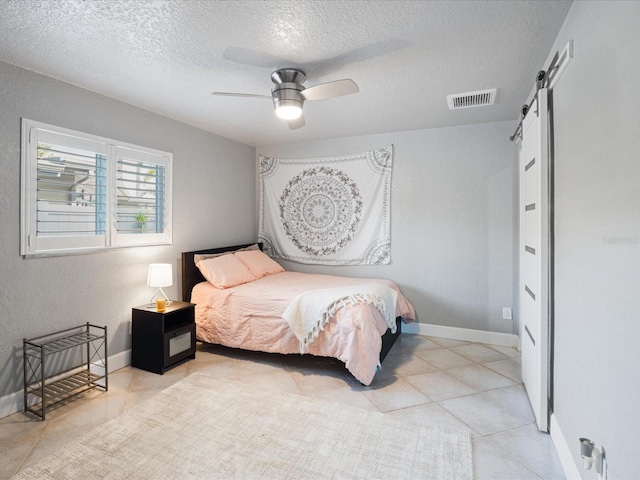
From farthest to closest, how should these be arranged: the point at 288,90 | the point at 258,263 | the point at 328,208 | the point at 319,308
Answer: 1. the point at 328,208
2. the point at 258,263
3. the point at 319,308
4. the point at 288,90

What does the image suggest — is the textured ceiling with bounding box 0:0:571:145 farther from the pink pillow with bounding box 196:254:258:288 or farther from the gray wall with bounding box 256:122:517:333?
the pink pillow with bounding box 196:254:258:288

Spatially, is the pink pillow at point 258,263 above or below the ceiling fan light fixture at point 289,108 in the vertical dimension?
below

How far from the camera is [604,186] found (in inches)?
51.3

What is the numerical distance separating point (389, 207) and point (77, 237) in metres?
3.17

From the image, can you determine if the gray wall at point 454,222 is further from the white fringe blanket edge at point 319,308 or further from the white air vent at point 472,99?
the white fringe blanket edge at point 319,308

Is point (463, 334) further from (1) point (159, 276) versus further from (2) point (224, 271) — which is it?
(1) point (159, 276)

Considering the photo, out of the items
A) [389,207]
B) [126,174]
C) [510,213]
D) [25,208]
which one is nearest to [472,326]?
[510,213]

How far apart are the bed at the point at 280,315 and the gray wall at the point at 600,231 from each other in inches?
51.7

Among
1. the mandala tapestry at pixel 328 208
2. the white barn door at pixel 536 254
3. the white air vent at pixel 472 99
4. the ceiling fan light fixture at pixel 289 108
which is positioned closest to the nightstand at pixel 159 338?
the mandala tapestry at pixel 328 208

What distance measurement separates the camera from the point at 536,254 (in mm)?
2158

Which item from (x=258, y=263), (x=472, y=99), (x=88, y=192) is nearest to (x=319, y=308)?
(x=258, y=263)

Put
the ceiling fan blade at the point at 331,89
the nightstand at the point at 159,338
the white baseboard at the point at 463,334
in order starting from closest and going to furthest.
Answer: the ceiling fan blade at the point at 331,89 → the nightstand at the point at 159,338 → the white baseboard at the point at 463,334

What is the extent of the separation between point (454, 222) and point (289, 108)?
2.41 metres

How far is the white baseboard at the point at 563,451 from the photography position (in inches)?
64.3
